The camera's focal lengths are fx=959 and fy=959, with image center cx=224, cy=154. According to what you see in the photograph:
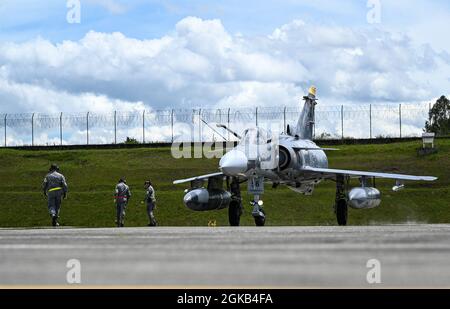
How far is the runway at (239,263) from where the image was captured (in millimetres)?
9297

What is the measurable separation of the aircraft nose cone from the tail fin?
26.7 feet

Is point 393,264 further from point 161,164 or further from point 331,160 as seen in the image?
point 161,164

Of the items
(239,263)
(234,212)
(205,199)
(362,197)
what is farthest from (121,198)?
(239,263)

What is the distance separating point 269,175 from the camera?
31844mm

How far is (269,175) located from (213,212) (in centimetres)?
1245

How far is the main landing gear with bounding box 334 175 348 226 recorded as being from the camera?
112 feet

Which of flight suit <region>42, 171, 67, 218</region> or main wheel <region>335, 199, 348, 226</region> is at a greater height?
flight suit <region>42, 171, 67, 218</region>

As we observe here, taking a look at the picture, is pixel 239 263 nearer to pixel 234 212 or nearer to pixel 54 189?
pixel 54 189

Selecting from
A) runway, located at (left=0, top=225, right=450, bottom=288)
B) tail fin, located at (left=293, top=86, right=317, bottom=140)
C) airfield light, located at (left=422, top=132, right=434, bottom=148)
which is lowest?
runway, located at (left=0, top=225, right=450, bottom=288)

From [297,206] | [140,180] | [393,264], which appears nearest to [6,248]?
[393,264]

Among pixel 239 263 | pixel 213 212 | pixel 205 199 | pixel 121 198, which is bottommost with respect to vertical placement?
pixel 213 212

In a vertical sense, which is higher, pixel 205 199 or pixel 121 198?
pixel 205 199

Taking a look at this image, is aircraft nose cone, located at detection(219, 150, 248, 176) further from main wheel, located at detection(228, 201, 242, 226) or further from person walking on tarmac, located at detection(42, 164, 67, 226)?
person walking on tarmac, located at detection(42, 164, 67, 226)

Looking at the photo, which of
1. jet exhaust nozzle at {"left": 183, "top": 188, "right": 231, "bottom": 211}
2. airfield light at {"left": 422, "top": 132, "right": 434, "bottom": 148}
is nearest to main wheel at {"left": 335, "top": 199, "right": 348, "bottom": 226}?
jet exhaust nozzle at {"left": 183, "top": 188, "right": 231, "bottom": 211}
